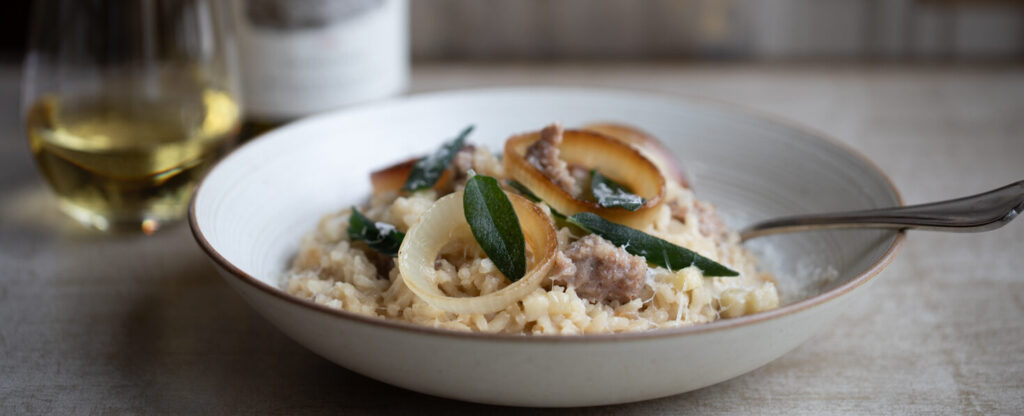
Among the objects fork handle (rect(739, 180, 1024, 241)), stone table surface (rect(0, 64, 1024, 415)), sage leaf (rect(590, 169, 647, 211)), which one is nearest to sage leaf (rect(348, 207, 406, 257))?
stone table surface (rect(0, 64, 1024, 415))

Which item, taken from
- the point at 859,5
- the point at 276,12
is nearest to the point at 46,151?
the point at 276,12

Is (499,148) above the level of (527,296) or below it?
above

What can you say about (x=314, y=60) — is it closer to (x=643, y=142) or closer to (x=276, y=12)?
(x=276, y=12)

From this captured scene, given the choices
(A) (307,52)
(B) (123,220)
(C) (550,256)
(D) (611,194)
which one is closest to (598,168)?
(D) (611,194)

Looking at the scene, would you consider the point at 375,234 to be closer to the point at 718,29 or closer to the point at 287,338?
the point at 287,338

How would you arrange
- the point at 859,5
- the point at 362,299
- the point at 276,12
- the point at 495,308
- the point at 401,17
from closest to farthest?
1. the point at 495,308
2. the point at 362,299
3. the point at 276,12
4. the point at 401,17
5. the point at 859,5

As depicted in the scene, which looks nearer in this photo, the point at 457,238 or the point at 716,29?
the point at 457,238
